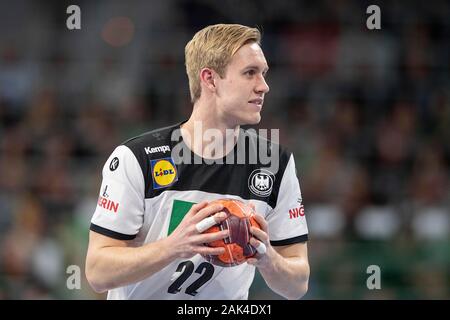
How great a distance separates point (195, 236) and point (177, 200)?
0.62m

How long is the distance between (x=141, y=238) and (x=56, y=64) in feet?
20.8

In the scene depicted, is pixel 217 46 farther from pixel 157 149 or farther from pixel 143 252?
pixel 143 252

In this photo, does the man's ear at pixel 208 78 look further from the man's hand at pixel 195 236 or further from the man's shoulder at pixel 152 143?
the man's hand at pixel 195 236

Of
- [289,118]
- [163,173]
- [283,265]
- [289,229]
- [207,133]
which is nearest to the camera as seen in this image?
Result: [283,265]

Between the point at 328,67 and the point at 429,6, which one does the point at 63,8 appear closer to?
the point at 328,67

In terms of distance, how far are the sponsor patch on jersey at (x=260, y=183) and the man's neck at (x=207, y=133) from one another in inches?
9.0

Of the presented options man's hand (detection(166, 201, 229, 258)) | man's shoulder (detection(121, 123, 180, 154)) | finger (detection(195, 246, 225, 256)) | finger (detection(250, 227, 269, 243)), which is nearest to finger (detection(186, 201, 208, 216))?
man's hand (detection(166, 201, 229, 258))

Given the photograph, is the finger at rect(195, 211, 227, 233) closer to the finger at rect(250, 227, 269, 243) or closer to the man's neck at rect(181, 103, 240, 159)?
the finger at rect(250, 227, 269, 243)

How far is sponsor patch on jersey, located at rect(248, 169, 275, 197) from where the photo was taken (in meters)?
5.05

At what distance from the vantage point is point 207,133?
5.04 meters

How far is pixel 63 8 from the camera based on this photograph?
11.7 metres

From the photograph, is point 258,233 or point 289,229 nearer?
point 258,233

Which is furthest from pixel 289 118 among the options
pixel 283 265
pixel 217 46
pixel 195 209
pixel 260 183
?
pixel 195 209
